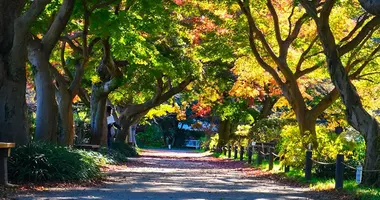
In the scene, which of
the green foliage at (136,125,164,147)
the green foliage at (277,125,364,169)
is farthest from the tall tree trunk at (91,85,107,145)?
the green foliage at (136,125,164,147)

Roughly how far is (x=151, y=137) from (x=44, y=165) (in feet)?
198

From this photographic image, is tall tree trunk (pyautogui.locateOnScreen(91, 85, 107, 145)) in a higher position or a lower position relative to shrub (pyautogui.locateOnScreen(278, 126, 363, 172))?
higher

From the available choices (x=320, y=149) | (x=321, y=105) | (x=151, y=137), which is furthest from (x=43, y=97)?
(x=151, y=137)

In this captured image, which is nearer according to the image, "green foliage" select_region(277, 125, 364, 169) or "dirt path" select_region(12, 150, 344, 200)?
"dirt path" select_region(12, 150, 344, 200)

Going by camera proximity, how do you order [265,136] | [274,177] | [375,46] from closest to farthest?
[274,177], [375,46], [265,136]

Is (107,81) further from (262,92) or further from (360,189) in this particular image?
(360,189)

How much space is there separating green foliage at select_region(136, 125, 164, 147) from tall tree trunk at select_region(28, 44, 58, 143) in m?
55.9

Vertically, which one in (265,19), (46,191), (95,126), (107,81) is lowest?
(46,191)

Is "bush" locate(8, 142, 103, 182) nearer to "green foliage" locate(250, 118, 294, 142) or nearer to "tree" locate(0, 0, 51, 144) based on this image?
"tree" locate(0, 0, 51, 144)

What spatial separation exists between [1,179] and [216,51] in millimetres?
12214

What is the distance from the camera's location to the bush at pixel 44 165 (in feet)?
38.8

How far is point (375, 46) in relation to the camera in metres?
20.4

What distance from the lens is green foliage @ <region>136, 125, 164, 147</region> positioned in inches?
2852

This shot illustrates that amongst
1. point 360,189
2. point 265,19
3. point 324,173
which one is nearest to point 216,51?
point 265,19
